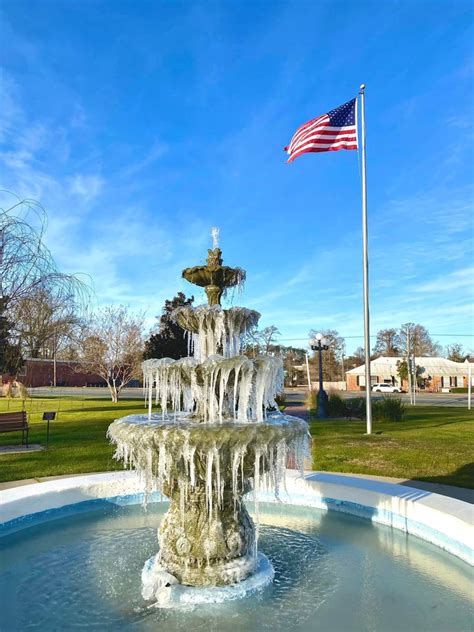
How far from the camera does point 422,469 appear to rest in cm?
936

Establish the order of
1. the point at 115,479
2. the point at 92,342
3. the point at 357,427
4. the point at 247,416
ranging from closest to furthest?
the point at 247,416
the point at 115,479
the point at 357,427
the point at 92,342

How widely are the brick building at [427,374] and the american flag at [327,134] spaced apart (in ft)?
172

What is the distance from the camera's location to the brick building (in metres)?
63.8

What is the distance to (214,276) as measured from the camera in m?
5.49

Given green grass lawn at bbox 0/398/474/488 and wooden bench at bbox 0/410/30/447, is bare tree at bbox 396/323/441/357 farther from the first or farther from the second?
wooden bench at bbox 0/410/30/447

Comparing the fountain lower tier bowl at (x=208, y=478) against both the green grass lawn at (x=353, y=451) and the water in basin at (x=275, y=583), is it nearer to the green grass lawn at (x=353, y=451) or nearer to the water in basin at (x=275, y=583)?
the water in basin at (x=275, y=583)

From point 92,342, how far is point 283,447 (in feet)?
92.2

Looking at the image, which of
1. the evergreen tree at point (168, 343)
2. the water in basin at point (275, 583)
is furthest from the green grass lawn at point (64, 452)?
the evergreen tree at point (168, 343)

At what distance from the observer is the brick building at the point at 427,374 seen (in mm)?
63781

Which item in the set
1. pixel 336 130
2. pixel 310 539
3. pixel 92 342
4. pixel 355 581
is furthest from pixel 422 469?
pixel 92 342

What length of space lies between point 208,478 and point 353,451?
799 cm

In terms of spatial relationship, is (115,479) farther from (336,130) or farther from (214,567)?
(336,130)

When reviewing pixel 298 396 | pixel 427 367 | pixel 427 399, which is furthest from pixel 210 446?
pixel 427 367

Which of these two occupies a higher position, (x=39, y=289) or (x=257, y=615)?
(x=39, y=289)
